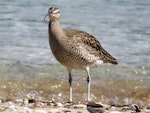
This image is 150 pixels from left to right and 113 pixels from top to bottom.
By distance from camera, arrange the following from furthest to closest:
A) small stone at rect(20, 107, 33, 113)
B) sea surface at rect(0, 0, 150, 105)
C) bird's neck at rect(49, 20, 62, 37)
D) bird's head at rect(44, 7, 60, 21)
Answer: sea surface at rect(0, 0, 150, 105) < bird's neck at rect(49, 20, 62, 37) < bird's head at rect(44, 7, 60, 21) < small stone at rect(20, 107, 33, 113)

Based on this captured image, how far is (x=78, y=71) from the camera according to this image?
1246 centimetres

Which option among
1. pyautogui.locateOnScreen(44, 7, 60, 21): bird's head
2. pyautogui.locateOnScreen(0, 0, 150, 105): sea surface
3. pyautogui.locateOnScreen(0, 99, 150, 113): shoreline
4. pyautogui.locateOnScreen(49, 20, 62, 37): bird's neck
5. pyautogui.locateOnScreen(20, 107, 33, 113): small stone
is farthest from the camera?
pyautogui.locateOnScreen(0, 0, 150, 105): sea surface

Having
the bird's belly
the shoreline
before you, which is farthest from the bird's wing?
the shoreline

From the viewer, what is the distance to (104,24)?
1611cm

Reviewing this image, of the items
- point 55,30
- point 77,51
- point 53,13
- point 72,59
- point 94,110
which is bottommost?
point 94,110

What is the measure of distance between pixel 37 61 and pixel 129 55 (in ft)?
6.35

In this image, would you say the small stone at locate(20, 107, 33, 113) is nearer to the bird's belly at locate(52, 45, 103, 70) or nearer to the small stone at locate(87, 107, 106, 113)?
the small stone at locate(87, 107, 106, 113)

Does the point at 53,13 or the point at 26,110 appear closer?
the point at 26,110

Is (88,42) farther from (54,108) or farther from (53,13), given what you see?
(54,108)

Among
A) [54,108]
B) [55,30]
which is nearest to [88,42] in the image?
[55,30]

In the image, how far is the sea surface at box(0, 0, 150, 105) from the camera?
37.1 ft

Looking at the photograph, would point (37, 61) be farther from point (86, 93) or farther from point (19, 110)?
point (19, 110)

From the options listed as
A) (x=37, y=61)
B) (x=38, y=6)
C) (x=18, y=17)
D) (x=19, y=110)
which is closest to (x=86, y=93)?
(x=37, y=61)

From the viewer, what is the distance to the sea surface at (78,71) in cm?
1130
